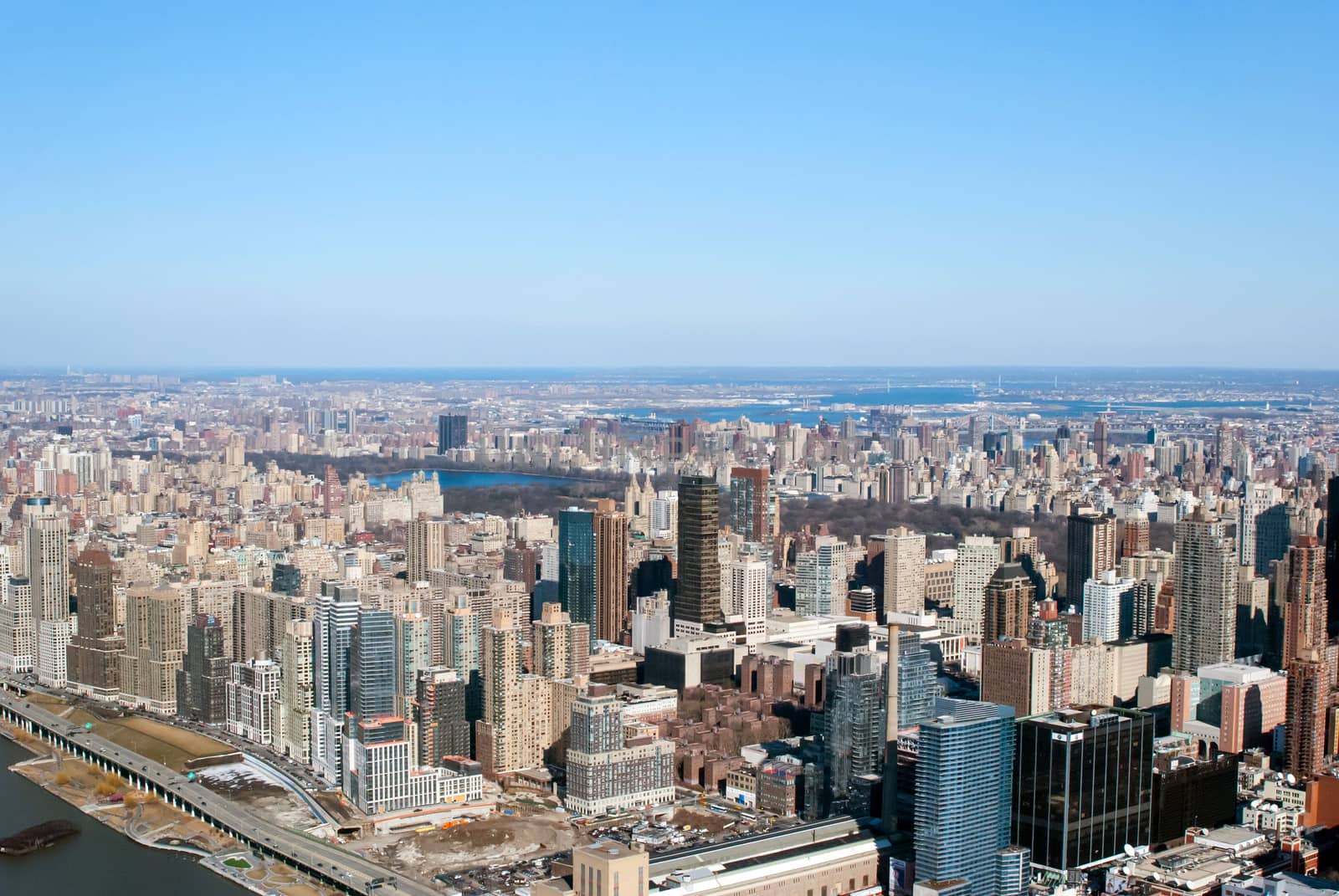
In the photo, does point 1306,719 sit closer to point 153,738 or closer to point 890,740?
point 890,740

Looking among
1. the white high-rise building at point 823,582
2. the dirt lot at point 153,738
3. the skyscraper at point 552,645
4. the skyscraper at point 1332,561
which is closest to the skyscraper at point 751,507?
the white high-rise building at point 823,582

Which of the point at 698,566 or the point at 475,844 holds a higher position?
the point at 698,566

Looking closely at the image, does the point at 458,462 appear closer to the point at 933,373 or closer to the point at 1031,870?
the point at 1031,870

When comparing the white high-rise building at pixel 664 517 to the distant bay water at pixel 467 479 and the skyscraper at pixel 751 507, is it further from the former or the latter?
the distant bay water at pixel 467 479

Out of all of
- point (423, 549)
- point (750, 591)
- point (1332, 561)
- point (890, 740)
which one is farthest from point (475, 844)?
point (423, 549)

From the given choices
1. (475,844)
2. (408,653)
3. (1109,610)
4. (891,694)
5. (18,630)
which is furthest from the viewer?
(18,630)

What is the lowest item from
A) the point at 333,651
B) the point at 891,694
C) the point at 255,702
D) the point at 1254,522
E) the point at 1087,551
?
the point at 255,702

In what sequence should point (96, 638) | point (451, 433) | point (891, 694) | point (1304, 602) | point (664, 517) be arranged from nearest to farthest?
point (891, 694), point (1304, 602), point (96, 638), point (664, 517), point (451, 433)

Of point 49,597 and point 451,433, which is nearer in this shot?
point 49,597
